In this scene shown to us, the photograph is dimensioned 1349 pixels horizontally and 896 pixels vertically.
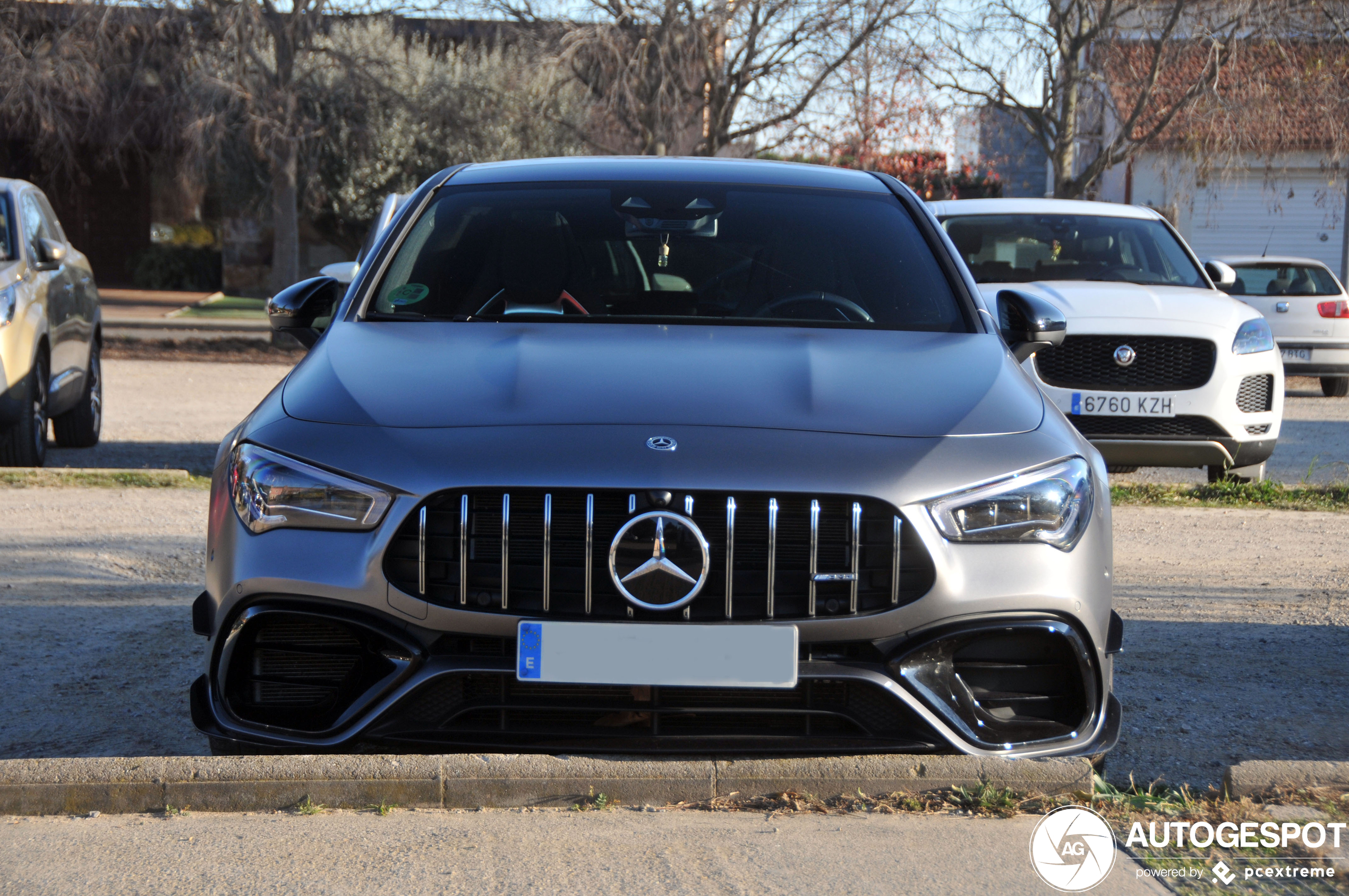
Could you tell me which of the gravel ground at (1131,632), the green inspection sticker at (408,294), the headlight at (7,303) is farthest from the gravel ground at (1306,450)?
the headlight at (7,303)

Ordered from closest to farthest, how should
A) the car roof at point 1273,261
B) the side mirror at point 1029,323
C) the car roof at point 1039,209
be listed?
the side mirror at point 1029,323 → the car roof at point 1039,209 → the car roof at point 1273,261

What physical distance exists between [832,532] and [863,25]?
621 inches

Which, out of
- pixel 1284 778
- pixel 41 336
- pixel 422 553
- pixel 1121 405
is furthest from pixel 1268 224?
pixel 422 553

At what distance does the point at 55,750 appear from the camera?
12.2ft

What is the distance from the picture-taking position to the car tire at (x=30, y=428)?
26.6 feet

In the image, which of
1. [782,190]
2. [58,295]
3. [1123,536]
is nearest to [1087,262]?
[1123,536]

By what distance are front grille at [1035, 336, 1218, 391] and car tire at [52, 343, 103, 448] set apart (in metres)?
6.37

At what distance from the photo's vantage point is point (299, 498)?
2.88 m

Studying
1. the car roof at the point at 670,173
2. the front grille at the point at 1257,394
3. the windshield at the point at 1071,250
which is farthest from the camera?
the windshield at the point at 1071,250

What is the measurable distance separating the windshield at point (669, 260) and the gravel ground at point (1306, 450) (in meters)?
5.53

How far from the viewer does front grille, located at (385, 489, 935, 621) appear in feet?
9.06

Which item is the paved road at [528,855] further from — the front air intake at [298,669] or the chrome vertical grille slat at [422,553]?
the chrome vertical grille slat at [422,553]

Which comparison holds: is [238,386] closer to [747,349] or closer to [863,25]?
[863,25]

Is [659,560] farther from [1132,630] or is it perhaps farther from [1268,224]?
[1268,224]
